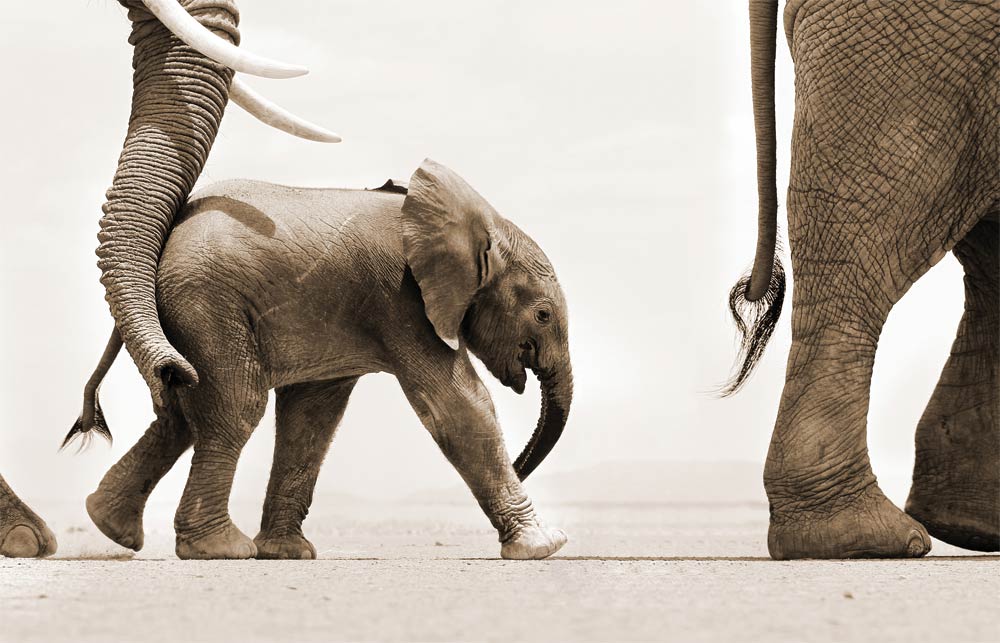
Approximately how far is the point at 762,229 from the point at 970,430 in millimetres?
1215

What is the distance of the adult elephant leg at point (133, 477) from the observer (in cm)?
648

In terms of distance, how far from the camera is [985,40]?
224 inches

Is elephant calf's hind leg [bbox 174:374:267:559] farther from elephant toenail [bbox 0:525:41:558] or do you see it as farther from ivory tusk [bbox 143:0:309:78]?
ivory tusk [bbox 143:0:309:78]

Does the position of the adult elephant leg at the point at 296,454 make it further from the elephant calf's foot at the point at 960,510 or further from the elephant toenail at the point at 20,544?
the elephant calf's foot at the point at 960,510

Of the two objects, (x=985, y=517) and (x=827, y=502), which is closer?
(x=827, y=502)

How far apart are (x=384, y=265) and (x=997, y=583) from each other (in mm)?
2673

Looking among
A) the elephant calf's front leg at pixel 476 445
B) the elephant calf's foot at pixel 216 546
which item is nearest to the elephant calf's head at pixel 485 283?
the elephant calf's front leg at pixel 476 445

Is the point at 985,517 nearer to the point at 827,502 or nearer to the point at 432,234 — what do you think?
the point at 827,502

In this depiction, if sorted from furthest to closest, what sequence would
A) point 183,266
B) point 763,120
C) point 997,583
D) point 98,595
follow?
point 763,120
point 183,266
point 997,583
point 98,595

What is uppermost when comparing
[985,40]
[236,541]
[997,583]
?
[985,40]

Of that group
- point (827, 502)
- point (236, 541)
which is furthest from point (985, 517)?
point (236, 541)

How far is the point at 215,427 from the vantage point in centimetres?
611

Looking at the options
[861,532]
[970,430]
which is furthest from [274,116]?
[970,430]

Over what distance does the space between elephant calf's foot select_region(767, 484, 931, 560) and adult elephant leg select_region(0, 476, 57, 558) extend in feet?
9.78
